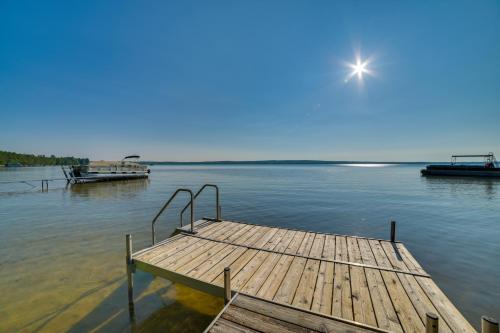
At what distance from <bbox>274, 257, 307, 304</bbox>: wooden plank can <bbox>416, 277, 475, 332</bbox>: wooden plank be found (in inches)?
81.0

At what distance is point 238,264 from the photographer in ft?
14.2

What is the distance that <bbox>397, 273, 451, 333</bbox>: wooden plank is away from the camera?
2.75 m

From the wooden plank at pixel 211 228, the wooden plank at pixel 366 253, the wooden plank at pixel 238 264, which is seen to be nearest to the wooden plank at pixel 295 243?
the wooden plank at pixel 238 264

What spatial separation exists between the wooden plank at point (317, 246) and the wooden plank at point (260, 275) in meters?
0.91

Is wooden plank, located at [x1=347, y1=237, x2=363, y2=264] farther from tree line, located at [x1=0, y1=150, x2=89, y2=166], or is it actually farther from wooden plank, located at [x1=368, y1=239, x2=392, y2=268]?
tree line, located at [x1=0, y1=150, x2=89, y2=166]

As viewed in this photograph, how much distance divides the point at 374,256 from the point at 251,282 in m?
3.26

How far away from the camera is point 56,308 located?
4.33m

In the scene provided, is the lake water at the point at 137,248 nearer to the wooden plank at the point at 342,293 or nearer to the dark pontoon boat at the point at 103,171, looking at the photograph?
the wooden plank at the point at 342,293

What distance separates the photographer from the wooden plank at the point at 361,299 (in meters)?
2.81

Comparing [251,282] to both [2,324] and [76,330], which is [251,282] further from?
[2,324]

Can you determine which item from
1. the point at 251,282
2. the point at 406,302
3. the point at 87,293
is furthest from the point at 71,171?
the point at 406,302

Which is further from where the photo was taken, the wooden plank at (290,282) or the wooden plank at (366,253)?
the wooden plank at (366,253)

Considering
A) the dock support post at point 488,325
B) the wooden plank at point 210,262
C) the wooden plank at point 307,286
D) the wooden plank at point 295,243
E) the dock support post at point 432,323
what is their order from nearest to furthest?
the dock support post at point 488,325
the dock support post at point 432,323
the wooden plank at point 307,286
the wooden plank at point 210,262
the wooden plank at point 295,243

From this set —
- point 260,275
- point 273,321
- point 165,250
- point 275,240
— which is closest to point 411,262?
point 275,240
